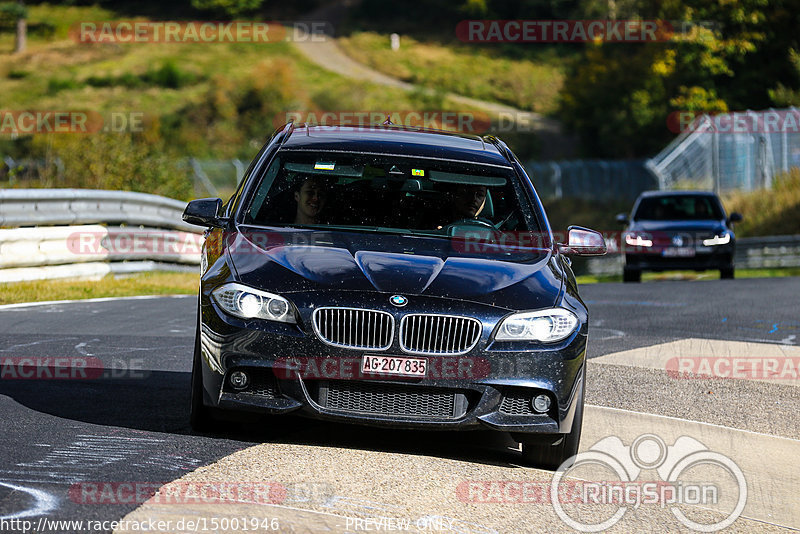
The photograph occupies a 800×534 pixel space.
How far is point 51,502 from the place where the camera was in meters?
5.23

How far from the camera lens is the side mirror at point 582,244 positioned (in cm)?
773

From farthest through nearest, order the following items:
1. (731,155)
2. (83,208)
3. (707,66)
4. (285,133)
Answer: (707,66), (731,155), (83,208), (285,133)

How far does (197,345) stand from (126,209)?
10449 millimetres

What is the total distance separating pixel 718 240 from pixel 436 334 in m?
16.8

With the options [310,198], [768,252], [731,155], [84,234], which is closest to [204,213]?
[310,198]

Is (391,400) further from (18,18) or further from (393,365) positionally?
(18,18)

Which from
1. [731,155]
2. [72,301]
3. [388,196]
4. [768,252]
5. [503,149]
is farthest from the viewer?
[731,155]

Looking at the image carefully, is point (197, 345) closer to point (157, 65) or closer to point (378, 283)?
point (378, 283)

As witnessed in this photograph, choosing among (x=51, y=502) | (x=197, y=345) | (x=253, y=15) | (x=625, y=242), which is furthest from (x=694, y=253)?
(x=253, y=15)

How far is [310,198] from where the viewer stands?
7.58 metres

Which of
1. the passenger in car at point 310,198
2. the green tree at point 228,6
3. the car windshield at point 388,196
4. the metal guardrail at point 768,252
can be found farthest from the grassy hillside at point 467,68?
the passenger in car at point 310,198

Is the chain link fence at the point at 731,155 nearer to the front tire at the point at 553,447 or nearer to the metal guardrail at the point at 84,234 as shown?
the metal guardrail at the point at 84,234

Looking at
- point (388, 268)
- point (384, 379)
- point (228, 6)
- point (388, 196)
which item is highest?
point (228, 6)

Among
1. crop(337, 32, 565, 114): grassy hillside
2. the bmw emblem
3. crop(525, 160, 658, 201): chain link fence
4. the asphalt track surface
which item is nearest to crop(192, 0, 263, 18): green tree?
crop(337, 32, 565, 114): grassy hillside
